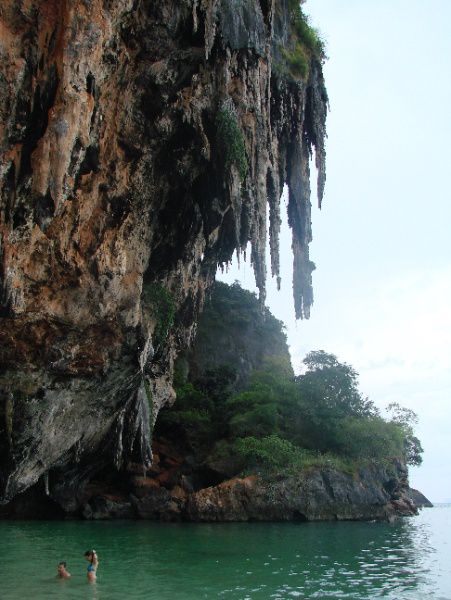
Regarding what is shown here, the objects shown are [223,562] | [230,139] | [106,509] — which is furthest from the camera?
[106,509]

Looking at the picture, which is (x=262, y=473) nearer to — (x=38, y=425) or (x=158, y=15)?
(x=38, y=425)

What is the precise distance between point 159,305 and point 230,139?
278 inches

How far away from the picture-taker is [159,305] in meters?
19.5

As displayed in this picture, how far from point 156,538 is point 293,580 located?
8383 millimetres

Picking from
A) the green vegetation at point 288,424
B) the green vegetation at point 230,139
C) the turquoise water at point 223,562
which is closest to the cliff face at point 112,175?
the green vegetation at point 230,139

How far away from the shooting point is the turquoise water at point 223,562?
10914mm

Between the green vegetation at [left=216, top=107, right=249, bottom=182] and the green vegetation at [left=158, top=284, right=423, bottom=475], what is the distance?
1746cm

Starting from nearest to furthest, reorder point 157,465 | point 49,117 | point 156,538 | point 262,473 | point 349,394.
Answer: point 49,117 → point 156,538 → point 262,473 → point 157,465 → point 349,394

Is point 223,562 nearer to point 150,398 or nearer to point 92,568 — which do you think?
point 92,568

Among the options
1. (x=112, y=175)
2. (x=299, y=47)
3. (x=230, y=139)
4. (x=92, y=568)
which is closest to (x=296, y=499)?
(x=92, y=568)

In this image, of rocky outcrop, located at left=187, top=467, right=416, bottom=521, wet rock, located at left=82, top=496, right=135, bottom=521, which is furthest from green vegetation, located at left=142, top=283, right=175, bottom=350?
wet rock, located at left=82, top=496, right=135, bottom=521

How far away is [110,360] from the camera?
17.2m

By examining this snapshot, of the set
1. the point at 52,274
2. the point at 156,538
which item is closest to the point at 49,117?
the point at 52,274

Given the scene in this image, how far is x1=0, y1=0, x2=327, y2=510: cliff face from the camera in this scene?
11.6 meters
